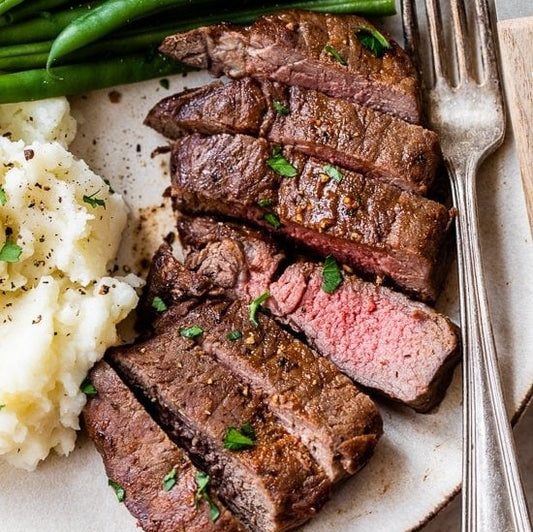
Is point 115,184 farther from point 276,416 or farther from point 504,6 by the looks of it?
point 504,6

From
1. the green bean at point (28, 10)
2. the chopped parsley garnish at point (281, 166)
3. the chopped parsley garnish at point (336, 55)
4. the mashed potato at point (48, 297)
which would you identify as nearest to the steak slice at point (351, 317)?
the chopped parsley garnish at point (281, 166)

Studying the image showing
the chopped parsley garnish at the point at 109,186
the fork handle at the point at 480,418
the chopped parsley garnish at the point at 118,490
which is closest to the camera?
the fork handle at the point at 480,418

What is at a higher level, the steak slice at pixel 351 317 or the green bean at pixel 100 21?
the green bean at pixel 100 21

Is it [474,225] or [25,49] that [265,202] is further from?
[25,49]

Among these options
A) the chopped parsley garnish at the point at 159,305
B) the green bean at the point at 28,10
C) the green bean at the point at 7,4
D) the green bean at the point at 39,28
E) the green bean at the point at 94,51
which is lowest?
the chopped parsley garnish at the point at 159,305

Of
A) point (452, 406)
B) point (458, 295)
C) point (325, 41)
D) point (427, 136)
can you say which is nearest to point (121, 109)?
point (325, 41)

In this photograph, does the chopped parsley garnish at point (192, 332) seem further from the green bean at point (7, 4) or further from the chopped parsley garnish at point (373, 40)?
the green bean at point (7, 4)
